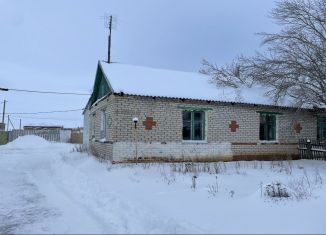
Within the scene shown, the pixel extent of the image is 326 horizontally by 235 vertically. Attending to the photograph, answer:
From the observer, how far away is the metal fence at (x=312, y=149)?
18125 millimetres

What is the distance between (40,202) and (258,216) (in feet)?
15.9

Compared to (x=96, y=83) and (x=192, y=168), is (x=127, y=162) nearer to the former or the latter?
(x=192, y=168)

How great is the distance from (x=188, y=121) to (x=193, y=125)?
0.28 metres

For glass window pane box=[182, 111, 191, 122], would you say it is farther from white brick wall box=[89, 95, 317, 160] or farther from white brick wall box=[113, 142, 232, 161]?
white brick wall box=[113, 142, 232, 161]

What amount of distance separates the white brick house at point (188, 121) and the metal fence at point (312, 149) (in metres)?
0.35

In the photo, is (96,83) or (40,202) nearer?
(40,202)

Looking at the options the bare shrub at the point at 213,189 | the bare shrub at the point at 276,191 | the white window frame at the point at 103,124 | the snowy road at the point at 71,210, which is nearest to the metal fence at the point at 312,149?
the white window frame at the point at 103,124

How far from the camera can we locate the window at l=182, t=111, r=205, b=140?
16.8 meters

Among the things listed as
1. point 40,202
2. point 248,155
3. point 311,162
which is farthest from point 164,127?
point 40,202

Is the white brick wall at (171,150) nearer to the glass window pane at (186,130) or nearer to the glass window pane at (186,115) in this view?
the glass window pane at (186,130)

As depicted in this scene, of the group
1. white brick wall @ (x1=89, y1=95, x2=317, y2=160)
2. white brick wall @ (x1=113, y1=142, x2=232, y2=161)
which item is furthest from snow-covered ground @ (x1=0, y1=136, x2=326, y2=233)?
white brick wall @ (x1=89, y1=95, x2=317, y2=160)

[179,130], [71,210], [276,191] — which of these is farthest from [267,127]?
[71,210]

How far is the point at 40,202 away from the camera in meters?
8.92

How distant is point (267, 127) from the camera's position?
62.2ft
